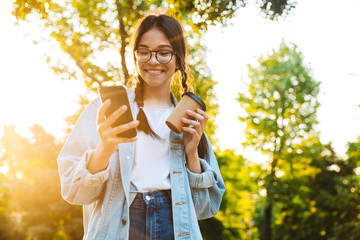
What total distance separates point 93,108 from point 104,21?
1023 cm

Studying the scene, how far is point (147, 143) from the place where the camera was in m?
2.21

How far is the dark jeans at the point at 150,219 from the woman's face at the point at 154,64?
77 centimetres

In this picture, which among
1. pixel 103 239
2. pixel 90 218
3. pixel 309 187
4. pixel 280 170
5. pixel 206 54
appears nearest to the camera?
pixel 103 239

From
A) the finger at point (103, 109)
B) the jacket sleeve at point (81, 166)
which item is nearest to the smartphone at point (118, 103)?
the finger at point (103, 109)

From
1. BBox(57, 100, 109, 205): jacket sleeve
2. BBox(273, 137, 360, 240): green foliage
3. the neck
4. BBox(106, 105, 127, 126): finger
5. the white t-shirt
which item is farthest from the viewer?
BBox(273, 137, 360, 240): green foliage

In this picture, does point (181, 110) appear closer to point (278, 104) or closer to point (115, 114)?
point (115, 114)

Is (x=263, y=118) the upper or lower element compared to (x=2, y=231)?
upper

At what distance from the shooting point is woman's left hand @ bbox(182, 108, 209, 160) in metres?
2.09

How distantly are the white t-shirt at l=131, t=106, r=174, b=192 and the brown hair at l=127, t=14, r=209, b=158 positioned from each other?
0.06 meters

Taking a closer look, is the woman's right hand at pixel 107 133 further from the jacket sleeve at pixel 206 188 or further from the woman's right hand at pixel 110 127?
the jacket sleeve at pixel 206 188

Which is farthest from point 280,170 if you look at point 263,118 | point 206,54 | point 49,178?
point 49,178

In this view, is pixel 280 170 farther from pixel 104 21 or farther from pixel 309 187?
pixel 104 21

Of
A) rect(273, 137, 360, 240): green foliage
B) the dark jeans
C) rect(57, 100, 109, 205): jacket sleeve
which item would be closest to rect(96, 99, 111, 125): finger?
rect(57, 100, 109, 205): jacket sleeve

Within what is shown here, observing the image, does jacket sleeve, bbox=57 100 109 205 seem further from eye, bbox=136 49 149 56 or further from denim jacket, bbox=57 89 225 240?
eye, bbox=136 49 149 56
